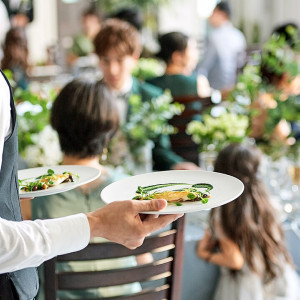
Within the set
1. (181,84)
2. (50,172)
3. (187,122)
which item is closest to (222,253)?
(187,122)

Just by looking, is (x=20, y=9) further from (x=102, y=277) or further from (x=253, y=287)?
(x=102, y=277)

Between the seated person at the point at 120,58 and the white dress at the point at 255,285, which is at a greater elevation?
the seated person at the point at 120,58

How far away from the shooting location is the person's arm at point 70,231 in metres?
0.90

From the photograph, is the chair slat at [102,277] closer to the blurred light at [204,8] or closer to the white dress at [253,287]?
the white dress at [253,287]

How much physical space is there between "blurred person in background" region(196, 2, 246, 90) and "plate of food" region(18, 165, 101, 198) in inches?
162

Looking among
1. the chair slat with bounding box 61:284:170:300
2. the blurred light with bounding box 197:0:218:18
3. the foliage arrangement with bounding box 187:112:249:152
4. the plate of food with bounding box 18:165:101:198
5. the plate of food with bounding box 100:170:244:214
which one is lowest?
the chair slat with bounding box 61:284:170:300

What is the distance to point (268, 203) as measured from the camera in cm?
197

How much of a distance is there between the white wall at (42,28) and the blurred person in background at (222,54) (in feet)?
13.2

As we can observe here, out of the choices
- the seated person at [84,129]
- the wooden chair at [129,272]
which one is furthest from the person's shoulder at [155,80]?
the wooden chair at [129,272]

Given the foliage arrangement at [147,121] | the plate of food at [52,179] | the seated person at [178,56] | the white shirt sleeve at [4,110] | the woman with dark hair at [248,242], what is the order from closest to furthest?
the white shirt sleeve at [4,110] → the plate of food at [52,179] → the woman with dark hair at [248,242] → the foliage arrangement at [147,121] → the seated person at [178,56]

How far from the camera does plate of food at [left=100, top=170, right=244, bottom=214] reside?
37.3 inches

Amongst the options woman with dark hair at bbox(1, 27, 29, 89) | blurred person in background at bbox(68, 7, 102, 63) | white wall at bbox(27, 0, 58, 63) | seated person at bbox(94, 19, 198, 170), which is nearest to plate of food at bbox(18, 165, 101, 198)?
seated person at bbox(94, 19, 198, 170)

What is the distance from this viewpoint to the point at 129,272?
137cm

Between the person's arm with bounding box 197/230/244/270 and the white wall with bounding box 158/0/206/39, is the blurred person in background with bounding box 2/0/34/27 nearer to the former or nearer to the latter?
the white wall with bounding box 158/0/206/39
